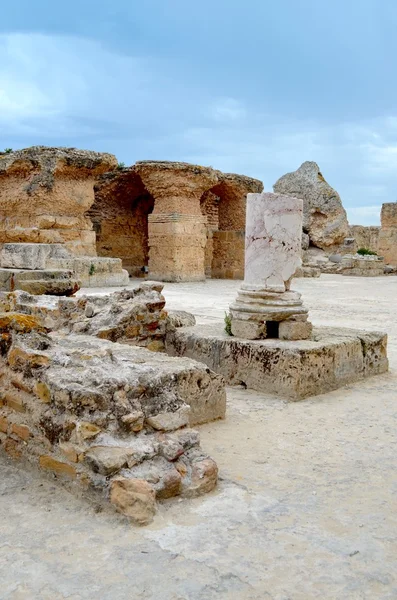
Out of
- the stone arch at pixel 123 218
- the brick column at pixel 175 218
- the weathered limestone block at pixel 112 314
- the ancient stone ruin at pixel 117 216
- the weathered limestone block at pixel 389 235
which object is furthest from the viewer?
the weathered limestone block at pixel 389 235

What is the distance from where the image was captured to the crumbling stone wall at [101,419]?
289 cm

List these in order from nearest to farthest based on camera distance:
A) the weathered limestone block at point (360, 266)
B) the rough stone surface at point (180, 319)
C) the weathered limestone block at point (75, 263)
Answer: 1. the rough stone surface at point (180, 319)
2. the weathered limestone block at point (75, 263)
3. the weathered limestone block at point (360, 266)

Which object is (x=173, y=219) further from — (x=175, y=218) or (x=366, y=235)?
(x=366, y=235)

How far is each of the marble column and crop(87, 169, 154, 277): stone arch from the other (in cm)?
1226

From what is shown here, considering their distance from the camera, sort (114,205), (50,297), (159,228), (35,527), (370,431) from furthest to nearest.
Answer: (114,205), (159,228), (50,297), (370,431), (35,527)

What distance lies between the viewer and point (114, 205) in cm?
1852

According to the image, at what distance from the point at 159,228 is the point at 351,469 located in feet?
45.0

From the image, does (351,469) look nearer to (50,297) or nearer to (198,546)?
(198,546)

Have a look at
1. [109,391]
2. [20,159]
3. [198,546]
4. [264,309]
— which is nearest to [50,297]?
[264,309]

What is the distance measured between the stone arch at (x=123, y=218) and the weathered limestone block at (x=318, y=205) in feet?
27.9

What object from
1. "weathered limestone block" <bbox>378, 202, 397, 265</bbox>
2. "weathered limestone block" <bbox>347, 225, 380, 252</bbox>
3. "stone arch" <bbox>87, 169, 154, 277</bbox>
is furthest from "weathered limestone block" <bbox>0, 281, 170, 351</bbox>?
"weathered limestone block" <bbox>347, 225, 380, 252</bbox>

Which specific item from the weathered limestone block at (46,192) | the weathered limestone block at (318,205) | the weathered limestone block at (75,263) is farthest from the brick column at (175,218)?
the weathered limestone block at (318,205)

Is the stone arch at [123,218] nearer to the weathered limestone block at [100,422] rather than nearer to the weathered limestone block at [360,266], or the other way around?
the weathered limestone block at [360,266]

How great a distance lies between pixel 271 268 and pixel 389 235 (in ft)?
72.4
